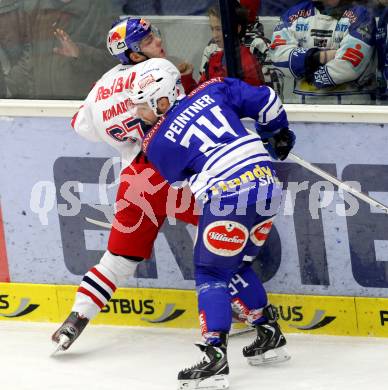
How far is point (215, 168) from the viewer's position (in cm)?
503

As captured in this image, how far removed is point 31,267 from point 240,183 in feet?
4.73

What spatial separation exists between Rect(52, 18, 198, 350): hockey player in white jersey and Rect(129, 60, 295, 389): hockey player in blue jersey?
0.72 feet

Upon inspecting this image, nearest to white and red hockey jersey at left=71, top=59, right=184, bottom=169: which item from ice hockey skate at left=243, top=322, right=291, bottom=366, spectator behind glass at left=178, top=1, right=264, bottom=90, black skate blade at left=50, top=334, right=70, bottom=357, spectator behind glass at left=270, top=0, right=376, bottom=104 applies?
spectator behind glass at left=178, top=1, right=264, bottom=90

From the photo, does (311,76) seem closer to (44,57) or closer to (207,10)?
(207,10)

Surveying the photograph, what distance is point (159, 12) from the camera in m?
5.63

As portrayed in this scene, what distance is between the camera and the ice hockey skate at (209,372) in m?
5.01

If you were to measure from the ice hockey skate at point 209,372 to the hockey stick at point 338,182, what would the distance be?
92 centimetres

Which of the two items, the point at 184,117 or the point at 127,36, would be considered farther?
the point at 127,36

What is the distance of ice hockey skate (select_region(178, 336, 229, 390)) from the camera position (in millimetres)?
5012

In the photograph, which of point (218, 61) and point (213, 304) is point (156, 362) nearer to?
point (213, 304)

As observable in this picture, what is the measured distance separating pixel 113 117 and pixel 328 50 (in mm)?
974

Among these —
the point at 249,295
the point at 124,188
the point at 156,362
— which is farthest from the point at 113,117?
the point at 156,362

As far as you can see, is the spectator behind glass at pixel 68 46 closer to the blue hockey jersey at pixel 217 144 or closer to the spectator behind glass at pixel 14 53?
the spectator behind glass at pixel 14 53

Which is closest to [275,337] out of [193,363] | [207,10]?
[193,363]
